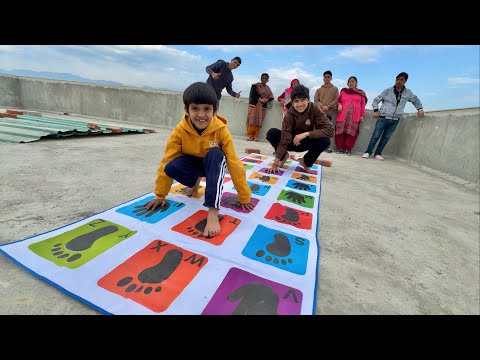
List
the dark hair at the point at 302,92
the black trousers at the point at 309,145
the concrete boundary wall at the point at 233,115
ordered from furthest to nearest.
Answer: the concrete boundary wall at the point at 233,115 → the black trousers at the point at 309,145 → the dark hair at the point at 302,92

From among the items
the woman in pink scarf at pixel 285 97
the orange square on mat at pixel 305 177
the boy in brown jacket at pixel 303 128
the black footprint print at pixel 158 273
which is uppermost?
the woman in pink scarf at pixel 285 97

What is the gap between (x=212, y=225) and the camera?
1402 mm

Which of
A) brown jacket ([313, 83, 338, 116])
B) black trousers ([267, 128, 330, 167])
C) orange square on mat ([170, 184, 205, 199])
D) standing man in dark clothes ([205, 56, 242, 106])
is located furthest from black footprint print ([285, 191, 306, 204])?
brown jacket ([313, 83, 338, 116])

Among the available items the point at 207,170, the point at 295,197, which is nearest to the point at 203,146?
the point at 207,170

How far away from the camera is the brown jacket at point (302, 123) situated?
9.21 ft

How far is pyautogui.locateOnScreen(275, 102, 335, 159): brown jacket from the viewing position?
9.21ft

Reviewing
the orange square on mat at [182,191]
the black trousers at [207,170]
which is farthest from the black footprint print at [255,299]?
the orange square on mat at [182,191]

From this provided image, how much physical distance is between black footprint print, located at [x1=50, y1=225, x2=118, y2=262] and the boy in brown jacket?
1.91 m

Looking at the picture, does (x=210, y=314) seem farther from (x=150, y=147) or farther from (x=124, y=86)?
(x=124, y=86)

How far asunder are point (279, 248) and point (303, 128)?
77.1 inches

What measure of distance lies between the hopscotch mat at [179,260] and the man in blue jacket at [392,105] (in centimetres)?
417

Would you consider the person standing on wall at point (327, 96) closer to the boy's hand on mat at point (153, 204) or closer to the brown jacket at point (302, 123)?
the brown jacket at point (302, 123)

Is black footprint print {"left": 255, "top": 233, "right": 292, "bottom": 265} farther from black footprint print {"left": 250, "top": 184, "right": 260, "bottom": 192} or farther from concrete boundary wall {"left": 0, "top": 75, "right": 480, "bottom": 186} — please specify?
concrete boundary wall {"left": 0, "top": 75, "right": 480, "bottom": 186}

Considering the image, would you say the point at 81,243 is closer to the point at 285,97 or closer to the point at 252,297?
the point at 252,297
